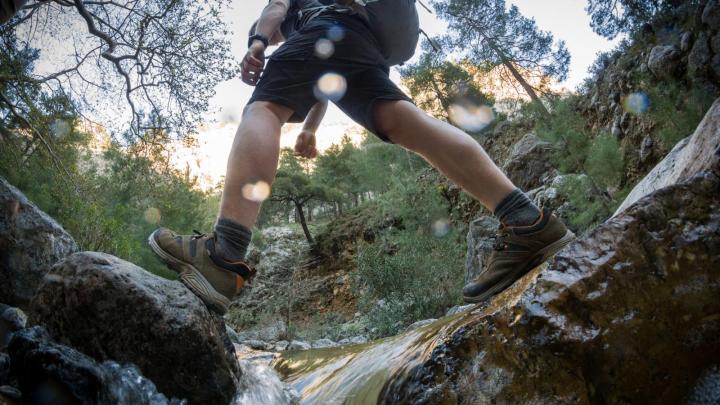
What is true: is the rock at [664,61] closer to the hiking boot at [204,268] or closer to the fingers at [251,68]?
the fingers at [251,68]

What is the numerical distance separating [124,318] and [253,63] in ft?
3.68

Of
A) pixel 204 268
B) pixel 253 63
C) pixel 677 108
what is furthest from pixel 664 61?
pixel 204 268

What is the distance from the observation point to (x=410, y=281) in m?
10.8

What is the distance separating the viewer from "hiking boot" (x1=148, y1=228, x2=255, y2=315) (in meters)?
1.50

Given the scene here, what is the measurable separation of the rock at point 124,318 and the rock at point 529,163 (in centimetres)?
1150

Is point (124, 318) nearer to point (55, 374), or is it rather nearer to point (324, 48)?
point (55, 374)

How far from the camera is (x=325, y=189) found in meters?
21.2

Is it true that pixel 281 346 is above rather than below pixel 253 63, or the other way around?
below

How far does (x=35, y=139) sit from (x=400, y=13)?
9303mm

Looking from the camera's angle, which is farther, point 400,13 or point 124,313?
point 400,13

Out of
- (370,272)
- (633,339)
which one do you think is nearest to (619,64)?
(370,272)

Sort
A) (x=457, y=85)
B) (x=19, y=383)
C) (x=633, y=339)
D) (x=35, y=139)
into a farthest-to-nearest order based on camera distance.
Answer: (x=457, y=85) < (x=35, y=139) < (x=19, y=383) < (x=633, y=339)

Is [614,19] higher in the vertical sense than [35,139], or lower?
lower

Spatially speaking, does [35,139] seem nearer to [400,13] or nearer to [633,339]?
[400,13]
